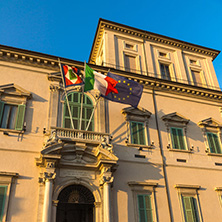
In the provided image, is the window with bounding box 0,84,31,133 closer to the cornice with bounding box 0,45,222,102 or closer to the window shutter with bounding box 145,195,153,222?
the cornice with bounding box 0,45,222,102

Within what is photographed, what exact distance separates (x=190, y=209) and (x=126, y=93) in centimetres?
815

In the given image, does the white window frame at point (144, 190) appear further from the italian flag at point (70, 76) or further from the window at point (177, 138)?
the italian flag at point (70, 76)

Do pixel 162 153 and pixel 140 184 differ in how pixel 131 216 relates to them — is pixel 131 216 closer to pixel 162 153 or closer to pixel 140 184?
pixel 140 184

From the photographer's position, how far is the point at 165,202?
49.6ft

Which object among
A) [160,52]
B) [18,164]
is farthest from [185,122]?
[18,164]

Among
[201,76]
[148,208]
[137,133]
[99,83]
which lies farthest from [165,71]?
[148,208]

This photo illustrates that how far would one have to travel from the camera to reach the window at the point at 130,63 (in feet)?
67.4

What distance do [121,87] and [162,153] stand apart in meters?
5.13

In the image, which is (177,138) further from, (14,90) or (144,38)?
(14,90)

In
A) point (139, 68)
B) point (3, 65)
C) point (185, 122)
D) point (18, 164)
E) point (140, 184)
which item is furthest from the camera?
point (139, 68)

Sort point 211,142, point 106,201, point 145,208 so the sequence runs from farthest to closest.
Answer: point 211,142 < point 145,208 < point 106,201

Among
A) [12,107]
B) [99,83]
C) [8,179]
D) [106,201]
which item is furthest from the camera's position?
[99,83]

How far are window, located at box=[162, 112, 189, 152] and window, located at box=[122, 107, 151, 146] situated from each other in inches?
63.2

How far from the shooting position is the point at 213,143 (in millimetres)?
18797
